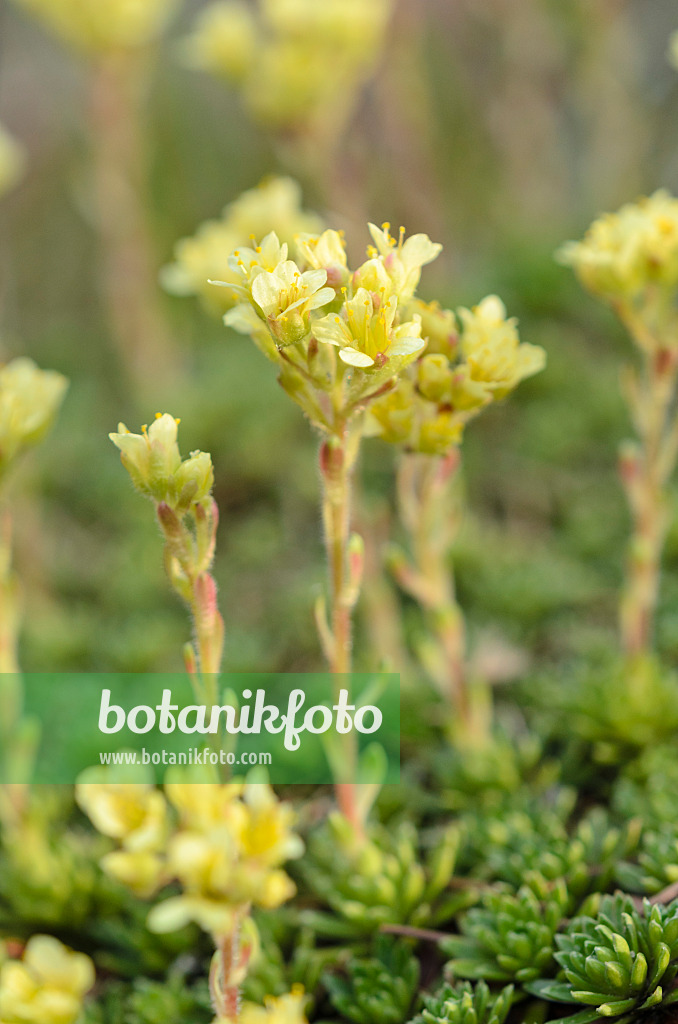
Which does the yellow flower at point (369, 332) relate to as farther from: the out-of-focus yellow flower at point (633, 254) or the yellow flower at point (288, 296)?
the out-of-focus yellow flower at point (633, 254)

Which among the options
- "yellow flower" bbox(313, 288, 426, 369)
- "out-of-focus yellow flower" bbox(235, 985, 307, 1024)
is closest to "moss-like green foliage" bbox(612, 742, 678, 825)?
"out-of-focus yellow flower" bbox(235, 985, 307, 1024)

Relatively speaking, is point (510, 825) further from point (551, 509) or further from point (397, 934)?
point (551, 509)

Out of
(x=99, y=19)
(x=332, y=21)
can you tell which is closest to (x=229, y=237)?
(x=332, y=21)

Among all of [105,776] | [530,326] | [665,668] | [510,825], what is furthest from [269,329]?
[530,326]

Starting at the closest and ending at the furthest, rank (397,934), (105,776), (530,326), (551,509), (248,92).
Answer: (105,776), (397,934), (248,92), (551,509), (530,326)

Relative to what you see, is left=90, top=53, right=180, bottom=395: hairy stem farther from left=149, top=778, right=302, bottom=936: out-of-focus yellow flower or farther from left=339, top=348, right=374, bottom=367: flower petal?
left=149, top=778, right=302, bottom=936: out-of-focus yellow flower

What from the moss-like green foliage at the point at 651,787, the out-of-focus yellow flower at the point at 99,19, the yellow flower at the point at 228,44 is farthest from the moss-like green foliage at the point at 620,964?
the out-of-focus yellow flower at the point at 99,19
